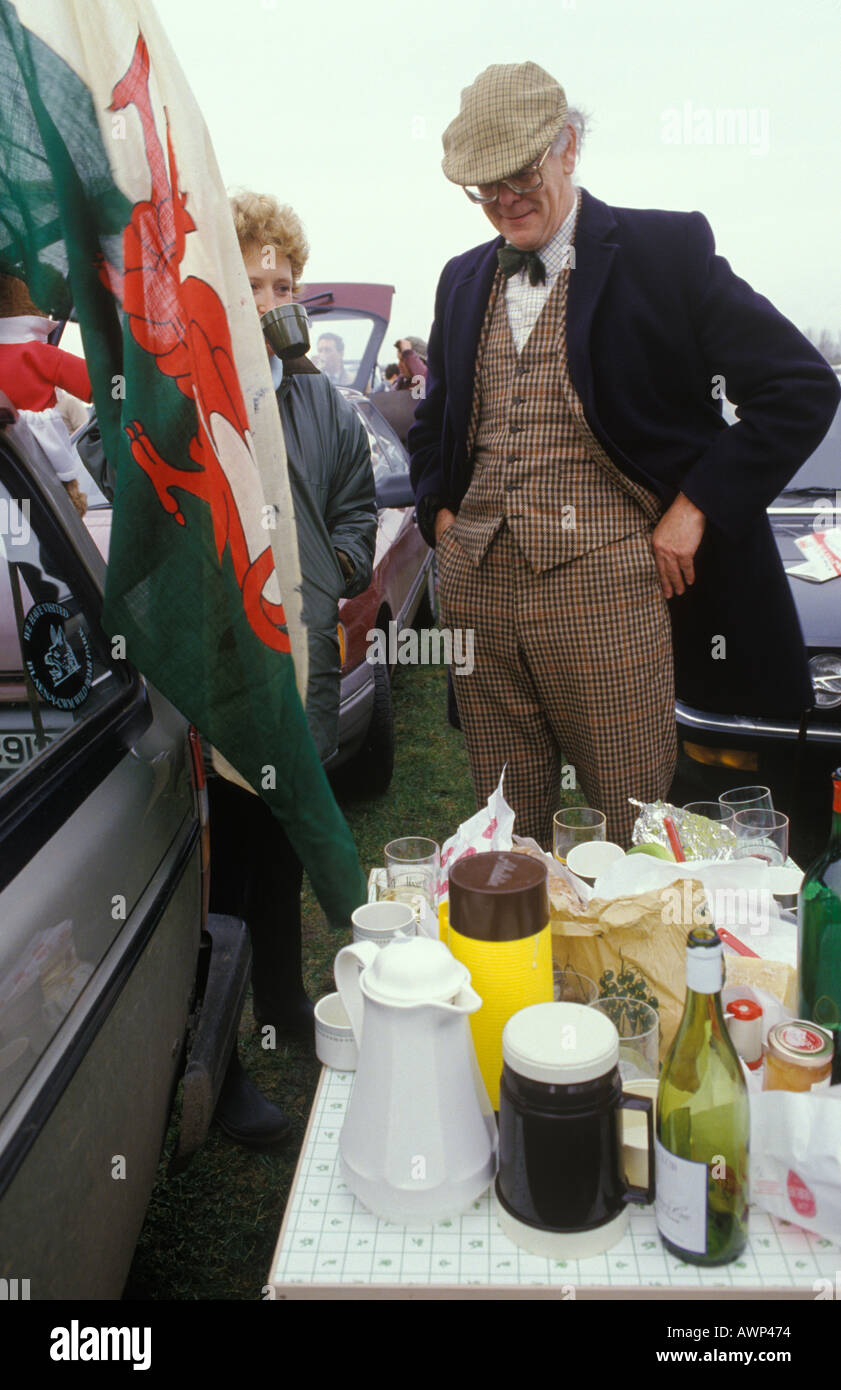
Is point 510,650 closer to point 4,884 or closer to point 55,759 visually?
point 55,759

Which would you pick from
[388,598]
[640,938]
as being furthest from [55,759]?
→ [388,598]

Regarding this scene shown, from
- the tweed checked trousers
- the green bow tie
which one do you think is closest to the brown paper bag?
the tweed checked trousers

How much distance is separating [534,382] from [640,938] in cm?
138

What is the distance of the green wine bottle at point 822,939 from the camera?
4.83 feet

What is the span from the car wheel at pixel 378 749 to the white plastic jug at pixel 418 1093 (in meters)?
3.35

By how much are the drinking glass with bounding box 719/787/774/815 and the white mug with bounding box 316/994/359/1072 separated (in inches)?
38.6

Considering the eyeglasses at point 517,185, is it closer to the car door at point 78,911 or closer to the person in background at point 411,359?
the car door at point 78,911

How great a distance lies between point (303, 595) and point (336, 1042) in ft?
4.11

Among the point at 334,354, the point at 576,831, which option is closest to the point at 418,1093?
the point at 576,831

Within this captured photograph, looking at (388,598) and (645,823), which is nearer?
(645,823)

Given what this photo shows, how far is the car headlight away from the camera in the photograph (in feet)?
11.2

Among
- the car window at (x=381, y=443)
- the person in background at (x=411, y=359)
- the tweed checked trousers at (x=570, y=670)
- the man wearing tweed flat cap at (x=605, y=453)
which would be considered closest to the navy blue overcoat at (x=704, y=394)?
the man wearing tweed flat cap at (x=605, y=453)
